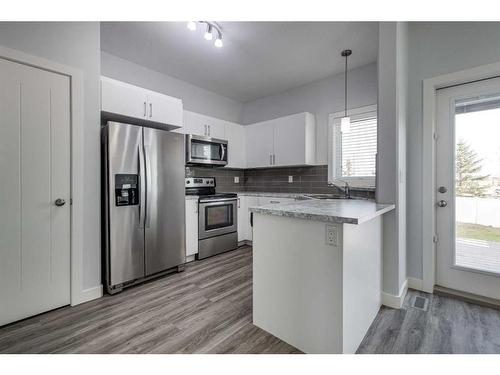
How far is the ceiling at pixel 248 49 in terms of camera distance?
2457mm

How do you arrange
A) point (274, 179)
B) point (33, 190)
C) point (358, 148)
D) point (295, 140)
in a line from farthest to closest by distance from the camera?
point (274, 179), point (295, 140), point (358, 148), point (33, 190)

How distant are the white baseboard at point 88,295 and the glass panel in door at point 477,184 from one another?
345 centimetres

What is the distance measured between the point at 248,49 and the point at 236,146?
1.72 metres

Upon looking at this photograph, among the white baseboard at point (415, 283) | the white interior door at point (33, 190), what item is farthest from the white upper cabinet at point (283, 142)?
the white interior door at point (33, 190)

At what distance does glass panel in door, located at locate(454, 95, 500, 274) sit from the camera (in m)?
2.09

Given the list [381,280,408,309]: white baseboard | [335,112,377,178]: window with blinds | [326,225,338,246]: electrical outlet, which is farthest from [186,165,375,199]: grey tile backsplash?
[326,225,338,246]: electrical outlet

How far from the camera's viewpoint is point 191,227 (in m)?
3.16

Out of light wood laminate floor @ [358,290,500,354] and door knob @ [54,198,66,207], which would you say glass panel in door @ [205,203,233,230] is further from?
light wood laminate floor @ [358,290,500,354]

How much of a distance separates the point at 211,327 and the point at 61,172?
1791 mm

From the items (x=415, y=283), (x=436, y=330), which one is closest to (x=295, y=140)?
(x=415, y=283)

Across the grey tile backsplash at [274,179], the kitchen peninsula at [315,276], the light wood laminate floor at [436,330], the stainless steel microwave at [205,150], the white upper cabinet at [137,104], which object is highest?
the white upper cabinet at [137,104]

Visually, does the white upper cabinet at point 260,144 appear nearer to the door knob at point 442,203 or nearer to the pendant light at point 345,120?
the pendant light at point 345,120

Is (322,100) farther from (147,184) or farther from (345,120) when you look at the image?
(147,184)

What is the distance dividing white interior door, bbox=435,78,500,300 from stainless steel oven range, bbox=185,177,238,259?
2.58m
